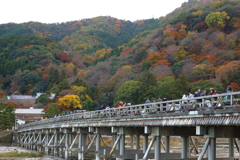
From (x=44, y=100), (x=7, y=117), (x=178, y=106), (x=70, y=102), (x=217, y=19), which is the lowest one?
(x=178, y=106)

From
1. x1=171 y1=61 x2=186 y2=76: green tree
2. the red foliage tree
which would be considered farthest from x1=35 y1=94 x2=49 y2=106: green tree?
the red foliage tree

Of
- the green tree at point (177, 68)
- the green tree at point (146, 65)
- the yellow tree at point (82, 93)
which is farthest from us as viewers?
the green tree at point (146, 65)

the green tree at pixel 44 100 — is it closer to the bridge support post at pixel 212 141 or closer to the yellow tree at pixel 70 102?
the yellow tree at pixel 70 102

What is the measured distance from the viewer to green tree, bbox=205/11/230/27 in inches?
4537

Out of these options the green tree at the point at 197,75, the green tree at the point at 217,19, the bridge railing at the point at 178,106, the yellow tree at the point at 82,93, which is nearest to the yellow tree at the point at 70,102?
the yellow tree at the point at 82,93

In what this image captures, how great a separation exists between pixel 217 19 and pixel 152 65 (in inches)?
984

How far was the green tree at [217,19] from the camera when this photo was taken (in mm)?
115250

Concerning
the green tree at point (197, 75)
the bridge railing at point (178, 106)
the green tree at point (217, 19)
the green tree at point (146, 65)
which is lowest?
the bridge railing at point (178, 106)

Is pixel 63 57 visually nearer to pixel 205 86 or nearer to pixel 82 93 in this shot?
pixel 82 93

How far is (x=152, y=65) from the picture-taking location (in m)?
105

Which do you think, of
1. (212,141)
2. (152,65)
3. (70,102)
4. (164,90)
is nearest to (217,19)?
(152,65)

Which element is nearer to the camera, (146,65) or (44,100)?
(146,65)

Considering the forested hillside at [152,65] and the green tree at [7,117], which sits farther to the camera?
the green tree at [7,117]

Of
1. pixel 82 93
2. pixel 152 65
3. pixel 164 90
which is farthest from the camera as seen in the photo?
pixel 152 65
